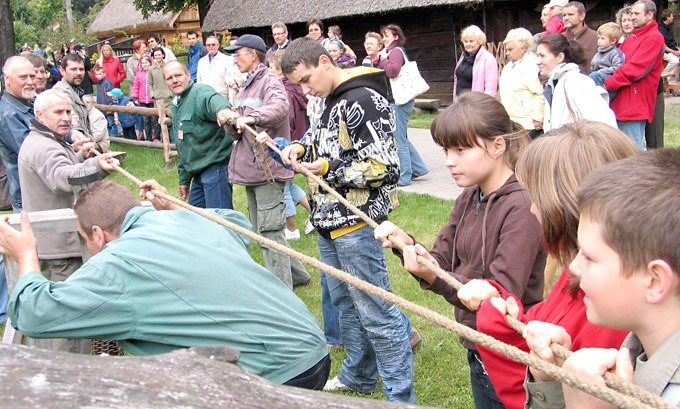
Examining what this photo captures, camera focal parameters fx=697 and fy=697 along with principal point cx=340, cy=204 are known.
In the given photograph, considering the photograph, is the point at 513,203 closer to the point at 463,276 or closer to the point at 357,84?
the point at 463,276

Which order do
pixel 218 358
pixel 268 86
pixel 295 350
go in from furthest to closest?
pixel 268 86 < pixel 295 350 < pixel 218 358

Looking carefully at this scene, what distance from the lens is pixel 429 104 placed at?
15.7 metres

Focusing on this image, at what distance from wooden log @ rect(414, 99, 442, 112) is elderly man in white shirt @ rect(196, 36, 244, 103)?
631 cm

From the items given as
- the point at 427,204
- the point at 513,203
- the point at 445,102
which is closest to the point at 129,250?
the point at 513,203

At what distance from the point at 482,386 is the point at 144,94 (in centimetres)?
1433

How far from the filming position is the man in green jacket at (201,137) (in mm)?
5566

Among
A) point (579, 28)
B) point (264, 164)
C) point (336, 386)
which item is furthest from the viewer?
point (579, 28)

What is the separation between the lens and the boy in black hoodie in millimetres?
3637

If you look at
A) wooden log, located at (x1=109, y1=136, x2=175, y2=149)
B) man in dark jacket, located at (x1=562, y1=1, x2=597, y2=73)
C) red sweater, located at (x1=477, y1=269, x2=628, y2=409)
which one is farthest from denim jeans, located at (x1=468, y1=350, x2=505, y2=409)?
wooden log, located at (x1=109, y1=136, x2=175, y2=149)

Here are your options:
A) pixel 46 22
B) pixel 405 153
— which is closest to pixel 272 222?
pixel 405 153

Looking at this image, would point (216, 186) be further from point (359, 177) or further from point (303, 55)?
point (359, 177)

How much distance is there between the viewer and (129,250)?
2.71m

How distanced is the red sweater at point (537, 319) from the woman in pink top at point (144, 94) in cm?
1296

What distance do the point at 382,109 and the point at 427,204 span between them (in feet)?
14.3
